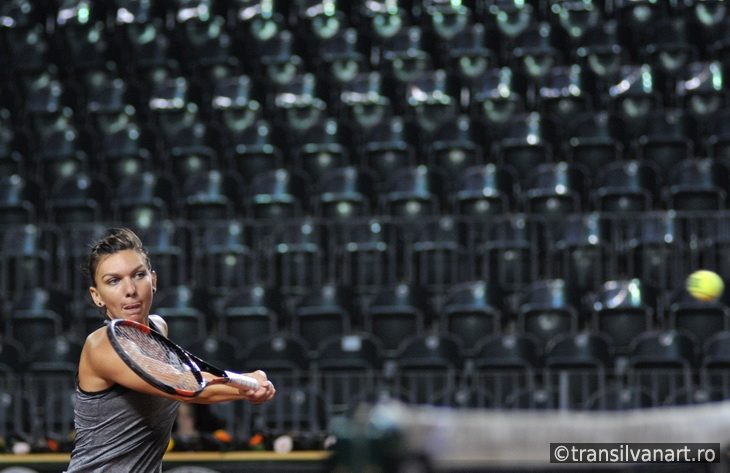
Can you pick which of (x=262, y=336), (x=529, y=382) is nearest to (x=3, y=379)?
(x=262, y=336)

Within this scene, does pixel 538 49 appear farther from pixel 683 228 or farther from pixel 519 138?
pixel 683 228

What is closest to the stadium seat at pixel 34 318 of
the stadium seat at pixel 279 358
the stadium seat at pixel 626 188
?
the stadium seat at pixel 279 358

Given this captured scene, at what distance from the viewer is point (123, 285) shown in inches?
133

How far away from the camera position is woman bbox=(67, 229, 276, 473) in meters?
3.37

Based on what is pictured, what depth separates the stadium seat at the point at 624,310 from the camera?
9.52m

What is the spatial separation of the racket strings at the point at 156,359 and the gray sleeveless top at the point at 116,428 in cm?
15

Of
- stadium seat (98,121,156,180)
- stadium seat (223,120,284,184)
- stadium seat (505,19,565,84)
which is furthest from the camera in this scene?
stadium seat (505,19,565,84)

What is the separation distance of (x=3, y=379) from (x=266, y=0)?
6474 millimetres

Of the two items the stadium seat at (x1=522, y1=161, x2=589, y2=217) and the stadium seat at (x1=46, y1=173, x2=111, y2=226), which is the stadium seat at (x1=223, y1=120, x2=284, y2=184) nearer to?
the stadium seat at (x1=46, y1=173, x2=111, y2=226)

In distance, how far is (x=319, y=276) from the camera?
10.4 metres

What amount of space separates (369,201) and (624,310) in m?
2.72

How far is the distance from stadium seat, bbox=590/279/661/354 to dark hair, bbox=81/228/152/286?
261 inches

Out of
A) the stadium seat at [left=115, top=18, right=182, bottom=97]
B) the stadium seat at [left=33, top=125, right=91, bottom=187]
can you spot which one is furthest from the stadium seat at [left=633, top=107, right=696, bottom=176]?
the stadium seat at [left=33, top=125, right=91, bottom=187]

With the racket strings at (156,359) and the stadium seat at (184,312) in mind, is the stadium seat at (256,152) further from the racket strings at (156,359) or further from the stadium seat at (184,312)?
the racket strings at (156,359)
